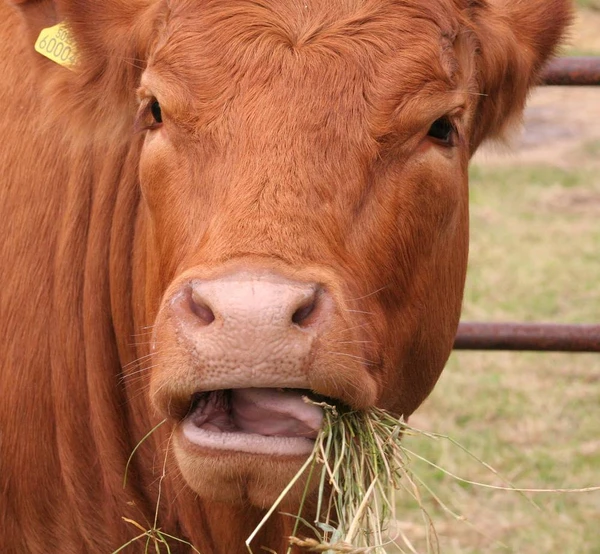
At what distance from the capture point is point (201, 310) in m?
2.68

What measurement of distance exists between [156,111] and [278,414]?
1.03 metres

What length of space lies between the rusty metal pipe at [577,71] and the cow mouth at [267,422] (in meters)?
2.78

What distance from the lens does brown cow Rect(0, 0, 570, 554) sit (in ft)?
8.99

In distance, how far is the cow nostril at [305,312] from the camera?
2645 millimetres

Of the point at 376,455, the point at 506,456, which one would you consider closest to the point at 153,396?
the point at 376,455

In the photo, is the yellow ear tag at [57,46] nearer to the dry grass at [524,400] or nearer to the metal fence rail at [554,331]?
the dry grass at [524,400]

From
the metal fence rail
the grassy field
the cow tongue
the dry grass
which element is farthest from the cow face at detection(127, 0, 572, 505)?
the metal fence rail

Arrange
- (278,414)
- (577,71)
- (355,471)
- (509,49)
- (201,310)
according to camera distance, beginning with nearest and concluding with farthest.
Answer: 1. (201,310)
2. (278,414)
3. (355,471)
4. (509,49)
5. (577,71)

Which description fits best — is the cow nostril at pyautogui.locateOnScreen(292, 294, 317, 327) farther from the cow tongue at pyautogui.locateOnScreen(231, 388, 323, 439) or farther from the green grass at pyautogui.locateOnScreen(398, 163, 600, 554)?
the green grass at pyautogui.locateOnScreen(398, 163, 600, 554)

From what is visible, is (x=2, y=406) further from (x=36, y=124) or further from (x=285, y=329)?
(x=285, y=329)

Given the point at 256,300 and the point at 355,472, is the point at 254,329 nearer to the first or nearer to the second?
the point at 256,300

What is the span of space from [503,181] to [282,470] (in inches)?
369

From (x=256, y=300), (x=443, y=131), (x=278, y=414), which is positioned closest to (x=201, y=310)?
(x=256, y=300)

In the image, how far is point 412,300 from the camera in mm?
3338
